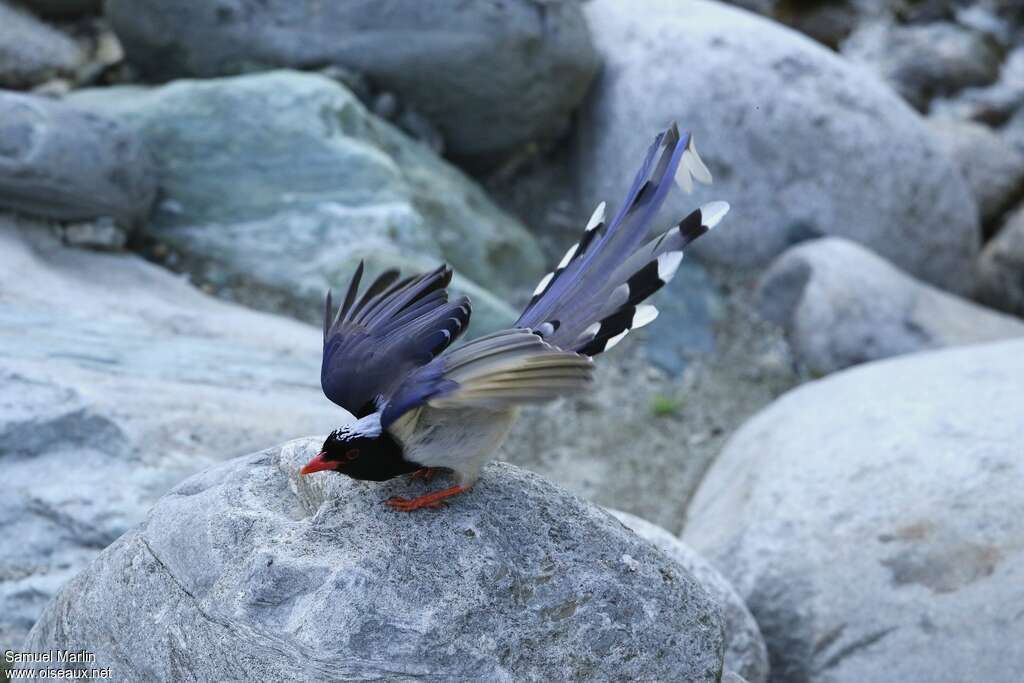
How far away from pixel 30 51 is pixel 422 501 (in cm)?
655

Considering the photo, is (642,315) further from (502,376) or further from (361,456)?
(361,456)

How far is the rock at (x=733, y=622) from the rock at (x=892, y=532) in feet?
1.13

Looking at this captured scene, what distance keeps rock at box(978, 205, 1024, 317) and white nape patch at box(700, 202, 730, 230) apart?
6512 millimetres

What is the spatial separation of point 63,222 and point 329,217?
5.05ft

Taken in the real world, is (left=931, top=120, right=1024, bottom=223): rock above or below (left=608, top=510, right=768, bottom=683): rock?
above

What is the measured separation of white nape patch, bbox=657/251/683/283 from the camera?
135 inches

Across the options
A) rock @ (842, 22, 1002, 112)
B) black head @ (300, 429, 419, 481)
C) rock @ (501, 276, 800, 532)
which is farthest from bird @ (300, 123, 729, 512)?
rock @ (842, 22, 1002, 112)

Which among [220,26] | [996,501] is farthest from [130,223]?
[996,501]

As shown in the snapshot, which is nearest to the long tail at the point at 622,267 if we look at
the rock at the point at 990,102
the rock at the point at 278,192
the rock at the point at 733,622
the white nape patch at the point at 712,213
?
the white nape patch at the point at 712,213

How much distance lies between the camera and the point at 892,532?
4.86 m

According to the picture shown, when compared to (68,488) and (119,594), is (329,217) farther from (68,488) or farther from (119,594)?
(119,594)

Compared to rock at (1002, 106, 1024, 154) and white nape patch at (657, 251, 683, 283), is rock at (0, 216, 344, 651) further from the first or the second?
rock at (1002, 106, 1024, 154)

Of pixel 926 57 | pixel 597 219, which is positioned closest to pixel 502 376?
pixel 597 219

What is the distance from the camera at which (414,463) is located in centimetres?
323
